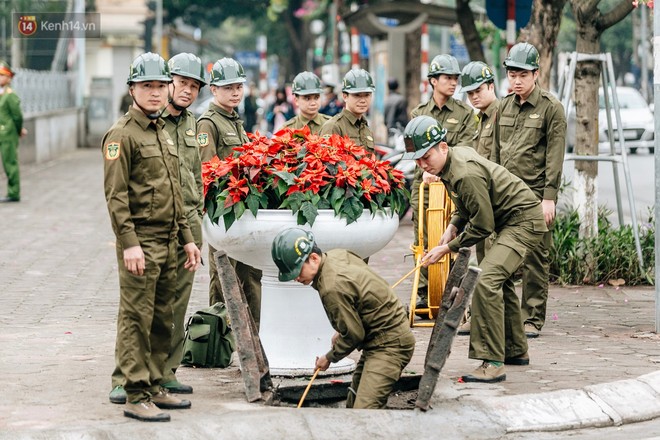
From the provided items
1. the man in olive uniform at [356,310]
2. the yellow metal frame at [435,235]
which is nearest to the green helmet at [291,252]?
the man in olive uniform at [356,310]

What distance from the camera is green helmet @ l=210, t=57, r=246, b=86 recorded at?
27.9 feet

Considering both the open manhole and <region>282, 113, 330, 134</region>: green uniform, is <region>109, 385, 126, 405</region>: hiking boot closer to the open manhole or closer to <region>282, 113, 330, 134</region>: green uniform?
the open manhole

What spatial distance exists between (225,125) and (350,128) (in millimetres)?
1427

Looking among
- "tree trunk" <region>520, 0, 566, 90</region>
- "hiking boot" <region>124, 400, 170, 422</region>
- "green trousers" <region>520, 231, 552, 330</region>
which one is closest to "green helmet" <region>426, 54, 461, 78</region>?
"green trousers" <region>520, 231, 552, 330</region>

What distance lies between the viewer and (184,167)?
7.29 metres

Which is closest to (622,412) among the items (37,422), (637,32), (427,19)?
(37,422)

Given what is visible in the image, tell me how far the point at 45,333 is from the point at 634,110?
24397 millimetres

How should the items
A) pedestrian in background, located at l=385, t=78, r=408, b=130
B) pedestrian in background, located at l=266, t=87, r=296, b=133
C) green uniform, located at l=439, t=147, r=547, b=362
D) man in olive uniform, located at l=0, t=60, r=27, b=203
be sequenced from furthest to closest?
pedestrian in background, located at l=266, t=87, r=296, b=133 < pedestrian in background, located at l=385, t=78, r=408, b=130 < man in olive uniform, located at l=0, t=60, r=27, b=203 < green uniform, located at l=439, t=147, r=547, b=362

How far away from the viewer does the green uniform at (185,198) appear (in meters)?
7.11

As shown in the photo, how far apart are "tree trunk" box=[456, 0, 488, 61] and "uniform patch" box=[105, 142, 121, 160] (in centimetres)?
993

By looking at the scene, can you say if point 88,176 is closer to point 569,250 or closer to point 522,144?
point 569,250

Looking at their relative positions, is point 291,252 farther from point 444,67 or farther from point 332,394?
point 444,67

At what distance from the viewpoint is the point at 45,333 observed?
910 cm

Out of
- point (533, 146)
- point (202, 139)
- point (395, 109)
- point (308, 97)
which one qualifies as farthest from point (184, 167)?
point (395, 109)
